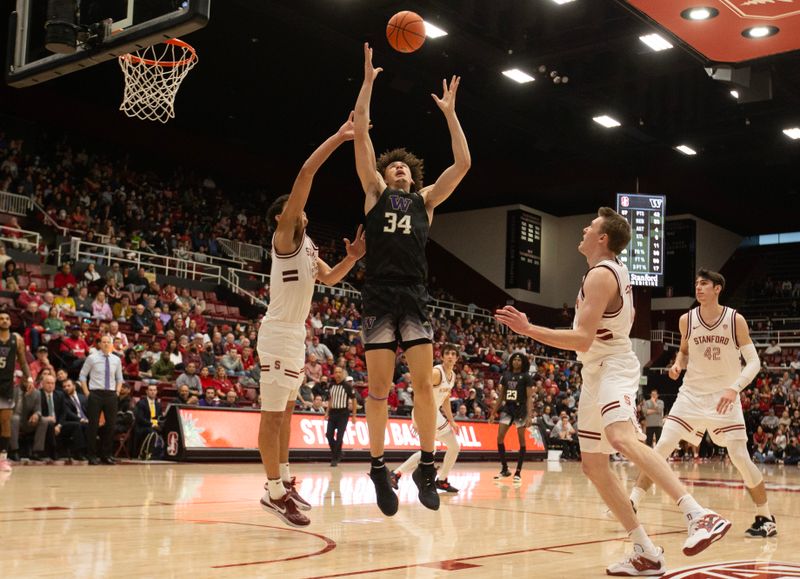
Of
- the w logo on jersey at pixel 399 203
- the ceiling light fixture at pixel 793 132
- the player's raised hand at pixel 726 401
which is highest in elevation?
the ceiling light fixture at pixel 793 132

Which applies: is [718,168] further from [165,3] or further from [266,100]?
[165,3]

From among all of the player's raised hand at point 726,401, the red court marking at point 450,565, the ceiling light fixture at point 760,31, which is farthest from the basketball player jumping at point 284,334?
the ceiling light fixture at point 760,31

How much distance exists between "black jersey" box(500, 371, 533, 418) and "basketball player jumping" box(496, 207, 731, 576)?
8.86m

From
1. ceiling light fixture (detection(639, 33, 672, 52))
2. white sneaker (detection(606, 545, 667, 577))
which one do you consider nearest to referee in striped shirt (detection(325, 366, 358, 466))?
ceiling light fixture (detection(639, 33, 672, 52))

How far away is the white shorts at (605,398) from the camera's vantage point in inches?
191

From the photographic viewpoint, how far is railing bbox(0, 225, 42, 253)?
1864cm

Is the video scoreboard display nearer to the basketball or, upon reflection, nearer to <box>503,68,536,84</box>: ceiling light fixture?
<box>503,68,536,84</box>: ceiling light fixture

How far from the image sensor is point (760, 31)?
12.0 m

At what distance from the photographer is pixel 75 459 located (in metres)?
13.7

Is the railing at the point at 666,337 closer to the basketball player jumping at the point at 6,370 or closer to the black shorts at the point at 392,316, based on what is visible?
the basketball player jumping at the point at 6,370

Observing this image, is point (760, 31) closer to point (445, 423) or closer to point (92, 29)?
point (445, 423)

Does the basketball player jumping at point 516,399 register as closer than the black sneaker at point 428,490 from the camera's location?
No

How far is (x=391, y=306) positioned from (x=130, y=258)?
16629 millimetres

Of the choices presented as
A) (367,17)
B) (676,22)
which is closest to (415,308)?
(676,22)
